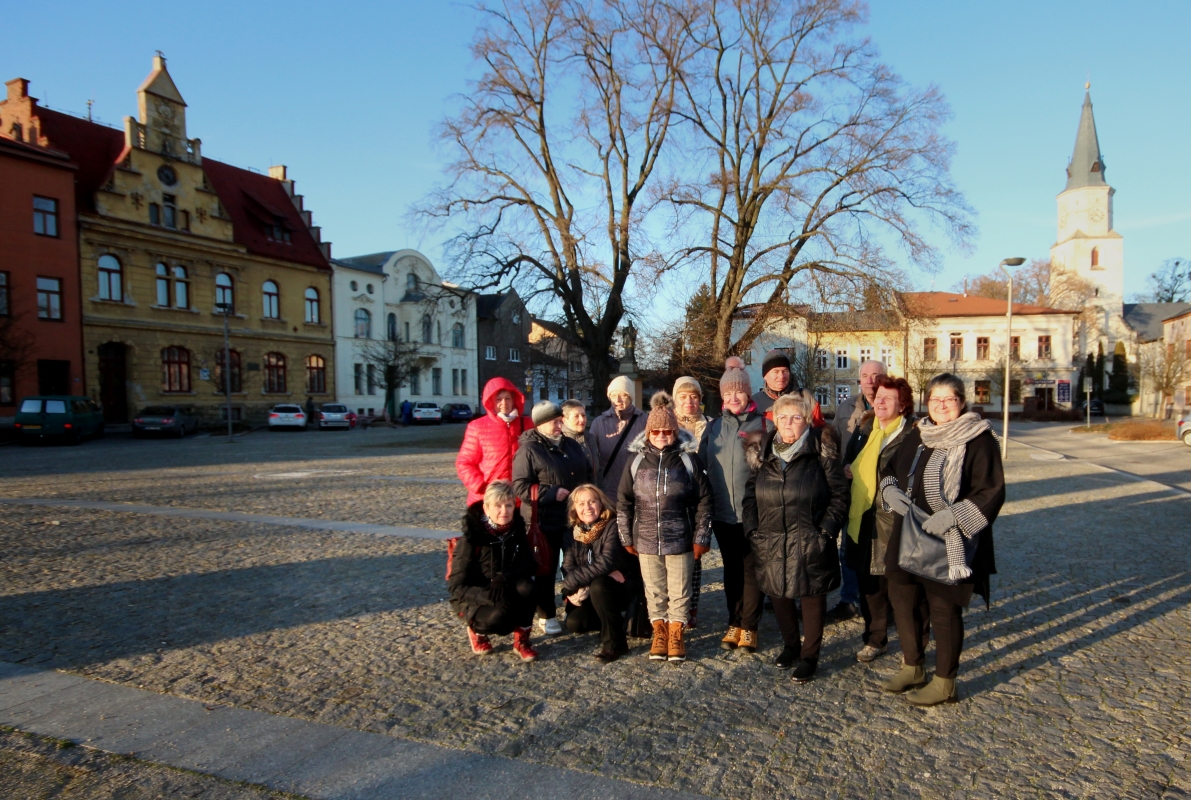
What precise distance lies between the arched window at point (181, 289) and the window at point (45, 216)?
19.7 feet

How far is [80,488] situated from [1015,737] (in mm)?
14640

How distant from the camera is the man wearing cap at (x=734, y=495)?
469 cm

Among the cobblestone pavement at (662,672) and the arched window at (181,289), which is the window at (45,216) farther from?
the cobblestone pavement at (662,672)

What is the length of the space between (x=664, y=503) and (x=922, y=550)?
1445mm

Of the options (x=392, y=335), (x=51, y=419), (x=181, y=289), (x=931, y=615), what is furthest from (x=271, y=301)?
(x=931, y=615)

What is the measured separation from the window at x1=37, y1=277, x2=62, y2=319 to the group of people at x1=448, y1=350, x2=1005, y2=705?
113 feet

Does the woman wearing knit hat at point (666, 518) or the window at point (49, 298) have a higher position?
the window at point (49, 298)

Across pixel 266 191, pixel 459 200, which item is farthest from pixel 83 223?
pixel 459 200

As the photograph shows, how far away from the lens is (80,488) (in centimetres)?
1313

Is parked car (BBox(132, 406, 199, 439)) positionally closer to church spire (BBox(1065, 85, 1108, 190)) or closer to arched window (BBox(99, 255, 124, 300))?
arched window (BBox(99, 255, 124, 300))

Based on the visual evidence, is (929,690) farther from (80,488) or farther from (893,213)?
(893,213)

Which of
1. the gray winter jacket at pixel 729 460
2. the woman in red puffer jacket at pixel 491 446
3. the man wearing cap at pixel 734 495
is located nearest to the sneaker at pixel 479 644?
the woman in red puffer jacket at pixel 491 446

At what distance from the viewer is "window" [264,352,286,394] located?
137ft

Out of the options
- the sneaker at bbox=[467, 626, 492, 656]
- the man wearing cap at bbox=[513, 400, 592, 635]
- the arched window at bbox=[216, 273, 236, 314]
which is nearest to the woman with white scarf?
the man wearing cap at bbox=[513, 400, 592, 635]
